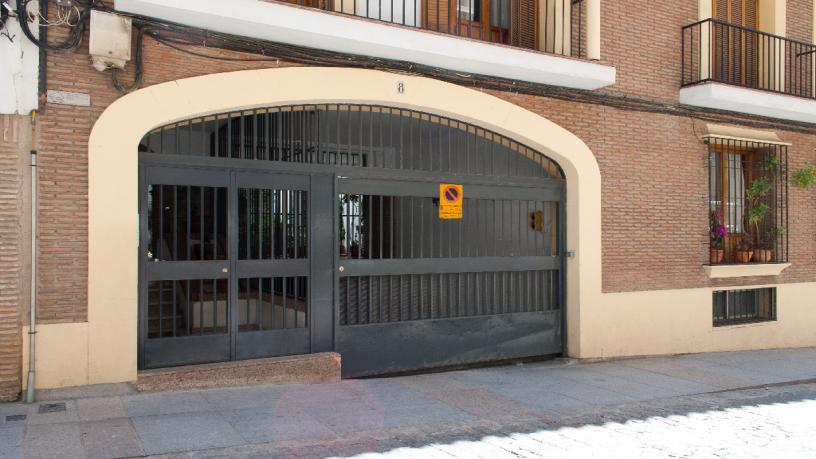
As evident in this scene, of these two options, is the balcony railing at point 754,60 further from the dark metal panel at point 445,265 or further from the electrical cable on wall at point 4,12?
the electrical cable on wall at point 4,12

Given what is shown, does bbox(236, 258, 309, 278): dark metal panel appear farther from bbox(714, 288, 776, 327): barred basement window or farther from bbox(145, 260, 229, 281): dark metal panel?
bbox(714, 288, 776, 327): barred basement window

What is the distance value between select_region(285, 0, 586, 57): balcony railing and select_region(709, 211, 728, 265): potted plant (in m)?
3.46

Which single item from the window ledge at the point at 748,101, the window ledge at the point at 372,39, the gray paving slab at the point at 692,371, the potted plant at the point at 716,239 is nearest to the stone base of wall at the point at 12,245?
the window ledge at the point at 372,39

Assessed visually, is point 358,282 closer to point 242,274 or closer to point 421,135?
point 242,274

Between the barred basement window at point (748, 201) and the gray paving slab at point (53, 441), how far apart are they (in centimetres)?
886

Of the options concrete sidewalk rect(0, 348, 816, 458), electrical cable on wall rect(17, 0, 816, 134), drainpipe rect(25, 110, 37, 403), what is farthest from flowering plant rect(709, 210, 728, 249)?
drainpipe rect(25, 110, 37, 403)

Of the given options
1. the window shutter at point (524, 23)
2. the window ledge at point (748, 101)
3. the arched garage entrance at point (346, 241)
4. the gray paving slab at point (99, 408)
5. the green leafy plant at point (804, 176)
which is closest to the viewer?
the gray paving slab at point (99, 408)

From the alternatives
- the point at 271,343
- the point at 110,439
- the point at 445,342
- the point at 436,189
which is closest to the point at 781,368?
the point at 445,342

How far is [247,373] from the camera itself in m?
6.68

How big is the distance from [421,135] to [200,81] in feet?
8.85

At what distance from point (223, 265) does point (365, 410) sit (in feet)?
6.81

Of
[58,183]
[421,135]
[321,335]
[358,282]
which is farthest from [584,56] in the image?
[58,183]

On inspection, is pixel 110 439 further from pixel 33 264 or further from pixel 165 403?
pixel 33 264

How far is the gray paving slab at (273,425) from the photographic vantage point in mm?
5219
